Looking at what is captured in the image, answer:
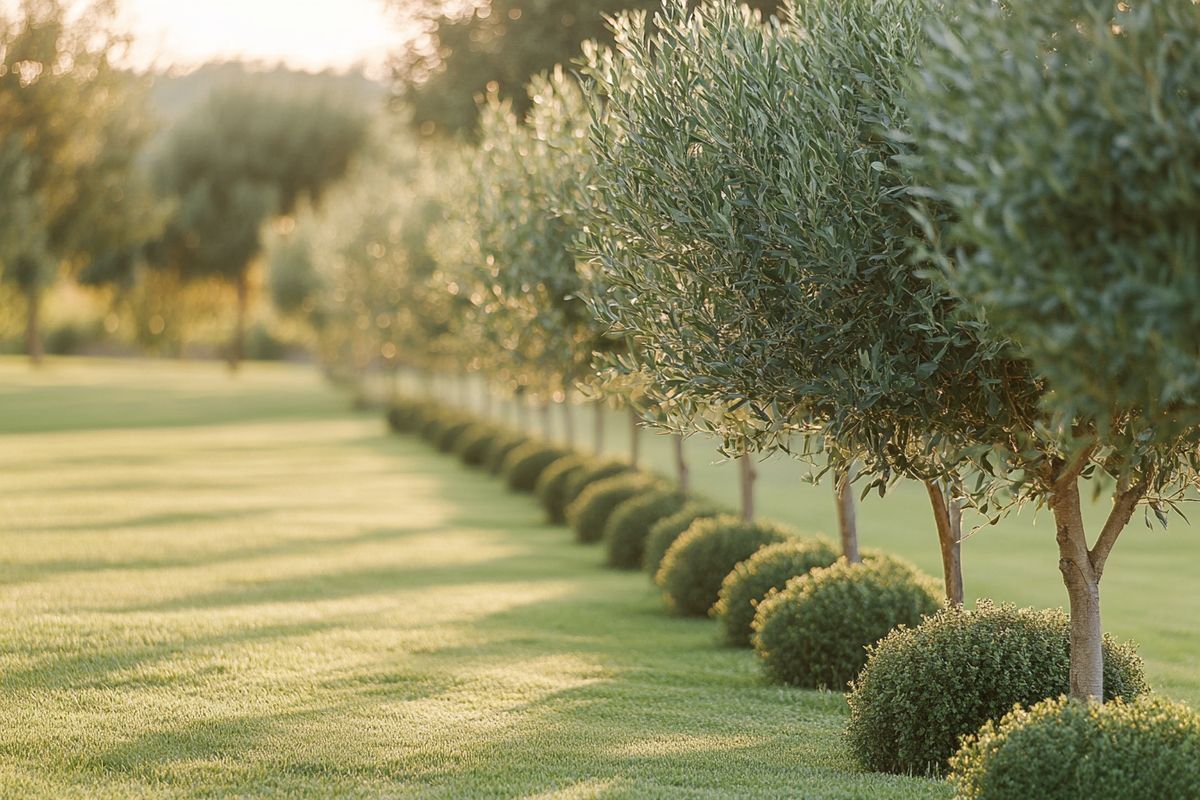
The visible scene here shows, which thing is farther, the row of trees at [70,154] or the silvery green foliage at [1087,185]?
the row of trees at [70,154]

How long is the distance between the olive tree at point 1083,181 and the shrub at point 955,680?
3254mm

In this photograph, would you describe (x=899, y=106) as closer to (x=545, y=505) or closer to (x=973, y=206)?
(x=973, y=206)

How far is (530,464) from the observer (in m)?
35.7

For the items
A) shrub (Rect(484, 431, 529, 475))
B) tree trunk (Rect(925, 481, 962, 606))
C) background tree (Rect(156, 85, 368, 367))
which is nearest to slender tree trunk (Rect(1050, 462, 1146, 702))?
tree trunk (Rect(925, 481, 962, 606))

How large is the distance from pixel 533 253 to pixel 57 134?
21356 mm

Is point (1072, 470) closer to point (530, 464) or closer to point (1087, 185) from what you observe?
point (1087, 185)

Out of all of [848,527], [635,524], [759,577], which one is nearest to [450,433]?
[635,524]

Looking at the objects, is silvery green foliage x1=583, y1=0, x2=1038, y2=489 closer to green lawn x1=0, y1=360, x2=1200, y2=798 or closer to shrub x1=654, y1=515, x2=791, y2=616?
green lawn x1=0, y1=360, x2=1200, y2=798

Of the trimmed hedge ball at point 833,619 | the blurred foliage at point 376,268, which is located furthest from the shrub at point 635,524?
the trimmed hedge ball at point 833,619

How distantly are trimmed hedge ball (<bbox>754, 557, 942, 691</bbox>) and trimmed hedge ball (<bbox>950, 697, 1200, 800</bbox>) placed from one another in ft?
16.2

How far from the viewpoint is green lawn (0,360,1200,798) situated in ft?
32.7

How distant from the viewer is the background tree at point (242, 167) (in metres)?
78.1

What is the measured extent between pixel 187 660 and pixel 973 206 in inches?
390

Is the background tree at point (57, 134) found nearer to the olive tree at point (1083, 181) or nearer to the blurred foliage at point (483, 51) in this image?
the blurred foliage at point (483, 51)
